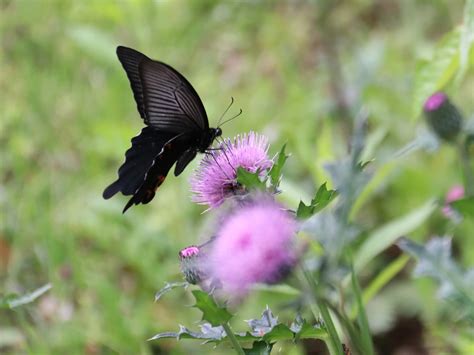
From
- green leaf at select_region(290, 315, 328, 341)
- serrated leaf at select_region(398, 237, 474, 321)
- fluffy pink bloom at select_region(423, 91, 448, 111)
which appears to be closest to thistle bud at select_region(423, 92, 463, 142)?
fluffy pink bloom at select_region(423, 91, 448, 111)

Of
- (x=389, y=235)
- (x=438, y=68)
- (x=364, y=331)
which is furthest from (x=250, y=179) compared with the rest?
(x=389, y=235)

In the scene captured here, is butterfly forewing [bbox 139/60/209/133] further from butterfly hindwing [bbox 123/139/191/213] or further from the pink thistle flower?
the pink thistle flower

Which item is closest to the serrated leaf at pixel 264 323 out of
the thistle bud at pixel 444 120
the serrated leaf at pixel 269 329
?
the serrated leaf at pixel 269 329

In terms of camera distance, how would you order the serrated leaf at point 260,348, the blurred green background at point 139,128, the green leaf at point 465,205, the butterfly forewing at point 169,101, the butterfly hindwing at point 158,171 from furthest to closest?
the blurred green background at point 139,128, the butterfly forewing at point 169,101, the butterfly hindwing at point 158,171, the green leaf at point 465,205, the serrated leaf at point 260,348

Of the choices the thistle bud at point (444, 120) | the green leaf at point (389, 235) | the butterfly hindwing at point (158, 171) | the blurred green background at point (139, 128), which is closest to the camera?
the butterfly hindwing at point (158, 171)

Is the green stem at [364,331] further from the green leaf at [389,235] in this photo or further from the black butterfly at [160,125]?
the green leaf at [389,235]

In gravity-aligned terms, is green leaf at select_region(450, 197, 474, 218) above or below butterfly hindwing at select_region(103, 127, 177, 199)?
below

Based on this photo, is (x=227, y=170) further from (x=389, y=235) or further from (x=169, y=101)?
(x=389, y=235)
